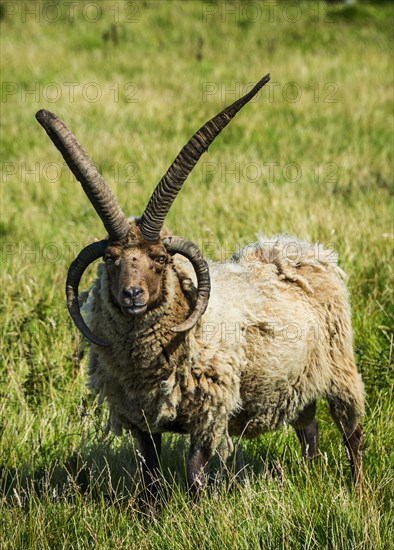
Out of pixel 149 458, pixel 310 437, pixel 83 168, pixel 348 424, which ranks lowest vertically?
pixel 149 458

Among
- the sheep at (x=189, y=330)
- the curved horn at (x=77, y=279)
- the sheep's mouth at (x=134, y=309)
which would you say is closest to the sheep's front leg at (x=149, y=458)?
the sheep at (x=189, y=330)

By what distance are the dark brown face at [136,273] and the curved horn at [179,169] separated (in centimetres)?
10

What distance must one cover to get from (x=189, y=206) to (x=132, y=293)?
5.19 metres

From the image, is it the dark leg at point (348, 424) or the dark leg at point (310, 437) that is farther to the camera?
the dark leg at point (310, 437)

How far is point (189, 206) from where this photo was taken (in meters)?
9.46

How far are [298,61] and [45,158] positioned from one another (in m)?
7.47

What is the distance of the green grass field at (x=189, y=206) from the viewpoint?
4.36m

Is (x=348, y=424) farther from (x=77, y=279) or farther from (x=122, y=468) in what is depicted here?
(x=77, y=279)

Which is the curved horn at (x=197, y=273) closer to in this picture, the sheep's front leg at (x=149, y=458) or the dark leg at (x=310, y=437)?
the sheep's front leg at (x=149, y=458)

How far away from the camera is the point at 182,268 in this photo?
190 inches

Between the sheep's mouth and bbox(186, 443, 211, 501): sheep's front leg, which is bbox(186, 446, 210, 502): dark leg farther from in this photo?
the sheep's mouth

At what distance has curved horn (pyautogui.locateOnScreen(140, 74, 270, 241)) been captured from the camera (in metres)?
4.47

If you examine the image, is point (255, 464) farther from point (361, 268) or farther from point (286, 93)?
point (286, 93)

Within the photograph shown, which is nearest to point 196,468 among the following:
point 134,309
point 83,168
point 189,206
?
point 134,309
